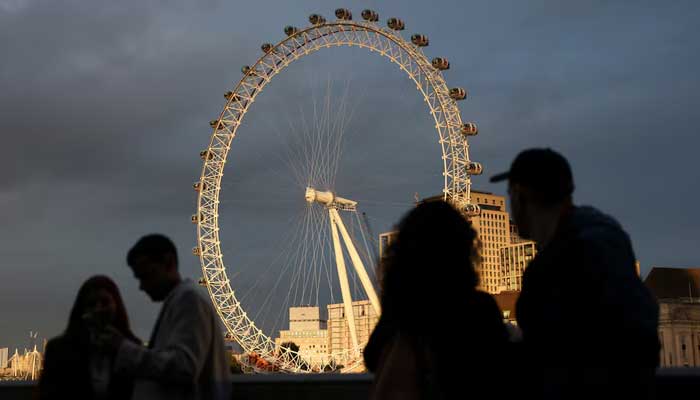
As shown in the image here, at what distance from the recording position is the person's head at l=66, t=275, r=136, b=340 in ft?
13.0

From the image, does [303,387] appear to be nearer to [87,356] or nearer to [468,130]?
[87,356]

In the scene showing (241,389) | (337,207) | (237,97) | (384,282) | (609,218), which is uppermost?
(237,97)

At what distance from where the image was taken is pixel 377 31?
35281 millimetres

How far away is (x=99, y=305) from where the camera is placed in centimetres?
395

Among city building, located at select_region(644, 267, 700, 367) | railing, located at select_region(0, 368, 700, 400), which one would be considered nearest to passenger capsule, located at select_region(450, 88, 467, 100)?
railing, located at select_region(0, 368, 700, 400)

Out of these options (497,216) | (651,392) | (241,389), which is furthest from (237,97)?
(497,216)

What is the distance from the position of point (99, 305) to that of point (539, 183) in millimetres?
2152

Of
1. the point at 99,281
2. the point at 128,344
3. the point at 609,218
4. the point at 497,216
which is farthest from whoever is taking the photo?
the point at 497,216

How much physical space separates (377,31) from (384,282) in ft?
109

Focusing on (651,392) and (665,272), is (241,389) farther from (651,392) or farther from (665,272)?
(665,272)

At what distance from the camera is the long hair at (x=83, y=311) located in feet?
13.2

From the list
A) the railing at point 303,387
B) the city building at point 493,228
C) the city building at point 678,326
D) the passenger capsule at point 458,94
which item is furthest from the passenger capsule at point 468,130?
the city building at point 493,228

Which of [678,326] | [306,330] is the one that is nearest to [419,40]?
[678,326]

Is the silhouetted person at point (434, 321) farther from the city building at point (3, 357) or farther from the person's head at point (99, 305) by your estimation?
the city building at point (3, 357)
